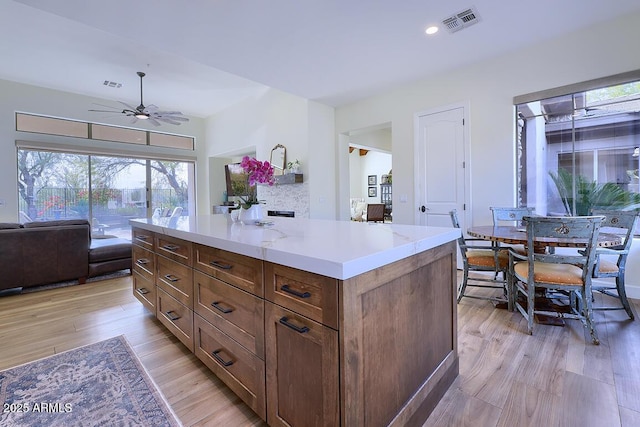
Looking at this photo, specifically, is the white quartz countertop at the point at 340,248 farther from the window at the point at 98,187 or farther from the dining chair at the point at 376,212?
the dining chair at the point at 376,212

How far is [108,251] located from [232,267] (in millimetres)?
3584

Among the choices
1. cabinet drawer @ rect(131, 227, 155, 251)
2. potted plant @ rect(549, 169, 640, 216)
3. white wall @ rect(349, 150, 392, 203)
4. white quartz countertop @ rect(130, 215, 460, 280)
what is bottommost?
cabinet drawer @ rect(131, 227, 155, 251)

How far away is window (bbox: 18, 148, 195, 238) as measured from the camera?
5.61m

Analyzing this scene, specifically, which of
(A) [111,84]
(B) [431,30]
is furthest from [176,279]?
(A) [111,84]

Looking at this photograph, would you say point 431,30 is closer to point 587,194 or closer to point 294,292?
point 587,194

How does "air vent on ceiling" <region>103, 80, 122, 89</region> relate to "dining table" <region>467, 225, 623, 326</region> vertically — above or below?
above

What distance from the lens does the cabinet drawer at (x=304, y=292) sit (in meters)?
0.95

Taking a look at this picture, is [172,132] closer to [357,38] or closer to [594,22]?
[357,38]

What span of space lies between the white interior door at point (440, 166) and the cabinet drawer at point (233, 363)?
3.58m

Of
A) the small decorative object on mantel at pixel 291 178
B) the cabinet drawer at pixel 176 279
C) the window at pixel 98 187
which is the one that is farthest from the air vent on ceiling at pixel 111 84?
the cabinet drawer at pixel 176 279

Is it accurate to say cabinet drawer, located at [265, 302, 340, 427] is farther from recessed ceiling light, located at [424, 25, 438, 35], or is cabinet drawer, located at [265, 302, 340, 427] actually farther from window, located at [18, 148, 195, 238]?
window, located at [18, 148, 195, 238]

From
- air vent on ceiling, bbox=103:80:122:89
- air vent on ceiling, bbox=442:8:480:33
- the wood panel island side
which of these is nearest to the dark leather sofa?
the wood panel island side

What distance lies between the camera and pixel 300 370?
1.07 metres

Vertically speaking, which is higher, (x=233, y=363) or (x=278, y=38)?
(x=278, y=38)
